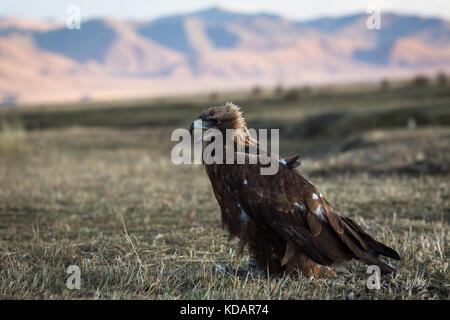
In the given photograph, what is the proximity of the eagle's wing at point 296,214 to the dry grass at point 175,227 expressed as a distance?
1.07 feet

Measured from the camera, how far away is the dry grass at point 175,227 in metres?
4.45

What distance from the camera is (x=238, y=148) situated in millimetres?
4809

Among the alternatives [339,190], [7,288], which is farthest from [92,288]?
[339,190]

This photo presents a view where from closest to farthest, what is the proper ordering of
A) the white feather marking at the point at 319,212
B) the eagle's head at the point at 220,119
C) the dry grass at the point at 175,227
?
the dry grass at the point at 175,227, the white feather marking at the point at 319,212, the eagle's head at the point at 220,119

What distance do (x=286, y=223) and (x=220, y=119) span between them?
129 centimetres

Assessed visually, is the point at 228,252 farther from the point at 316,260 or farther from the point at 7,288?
the point at 7,288

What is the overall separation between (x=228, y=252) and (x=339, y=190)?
4.25 meters

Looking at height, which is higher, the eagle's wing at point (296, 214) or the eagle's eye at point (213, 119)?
the eagle's eye at point (213, 119)

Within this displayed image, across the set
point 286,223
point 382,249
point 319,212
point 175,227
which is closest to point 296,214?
point 286,223

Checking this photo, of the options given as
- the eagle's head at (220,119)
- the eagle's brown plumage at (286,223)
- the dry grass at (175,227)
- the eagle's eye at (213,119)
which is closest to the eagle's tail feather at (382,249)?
the eagle's brown plumage at (286,223)

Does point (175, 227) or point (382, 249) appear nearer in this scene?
point (382, 249)

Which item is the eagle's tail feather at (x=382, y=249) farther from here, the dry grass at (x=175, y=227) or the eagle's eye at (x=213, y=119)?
the eagle's eye at (x=213, y=119)

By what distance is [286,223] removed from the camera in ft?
→ 15.0

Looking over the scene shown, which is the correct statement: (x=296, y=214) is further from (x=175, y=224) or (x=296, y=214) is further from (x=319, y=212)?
(x=175, y=224)
